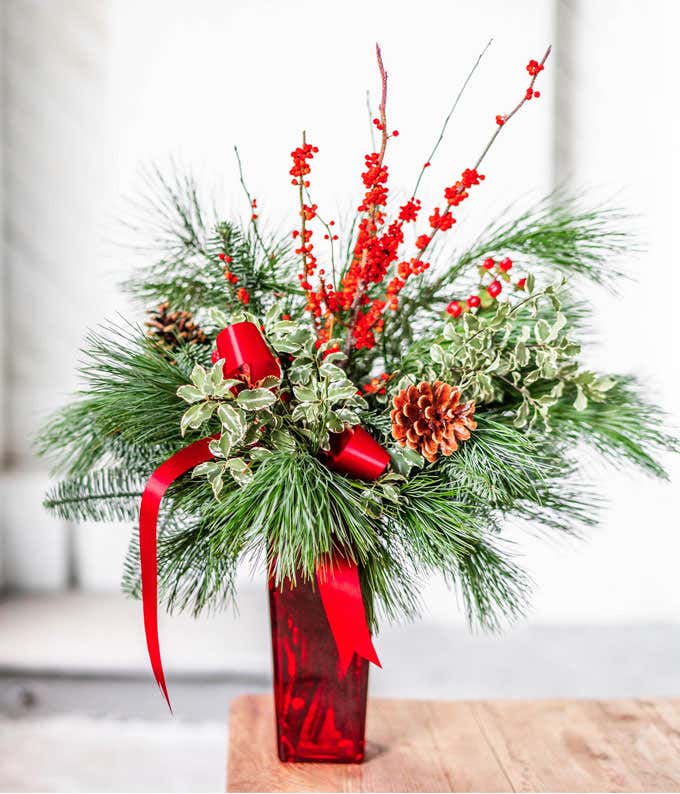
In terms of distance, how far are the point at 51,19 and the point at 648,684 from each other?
2121 millimetres

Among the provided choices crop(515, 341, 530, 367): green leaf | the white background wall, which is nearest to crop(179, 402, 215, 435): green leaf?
crop(515, 341, 530, 367): green leaf

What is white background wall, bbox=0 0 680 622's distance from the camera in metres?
1.94

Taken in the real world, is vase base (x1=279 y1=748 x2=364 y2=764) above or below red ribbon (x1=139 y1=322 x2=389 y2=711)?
below

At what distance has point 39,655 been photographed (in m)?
1.55

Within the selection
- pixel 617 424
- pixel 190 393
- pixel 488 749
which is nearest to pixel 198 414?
pixel 190 393

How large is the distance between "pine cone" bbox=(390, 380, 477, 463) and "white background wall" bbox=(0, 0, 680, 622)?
1347 millimetres

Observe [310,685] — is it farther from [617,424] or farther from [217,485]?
[617,424]

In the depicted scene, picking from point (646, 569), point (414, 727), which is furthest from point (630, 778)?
point (646, 569)

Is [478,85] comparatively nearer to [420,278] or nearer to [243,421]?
[420,278]

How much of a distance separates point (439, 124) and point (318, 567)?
1.59 meters

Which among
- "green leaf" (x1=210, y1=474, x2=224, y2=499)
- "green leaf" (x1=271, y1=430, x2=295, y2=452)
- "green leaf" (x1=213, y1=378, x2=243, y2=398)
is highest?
"green leaf" (x1=213, y1=378, x2=243, y2=398)

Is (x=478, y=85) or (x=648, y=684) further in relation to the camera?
(x=478, y=85)

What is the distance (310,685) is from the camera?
27.2 inches

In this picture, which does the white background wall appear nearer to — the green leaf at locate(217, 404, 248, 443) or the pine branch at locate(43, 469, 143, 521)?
→ the pine branch at locate(43, 469, 143, 521)
